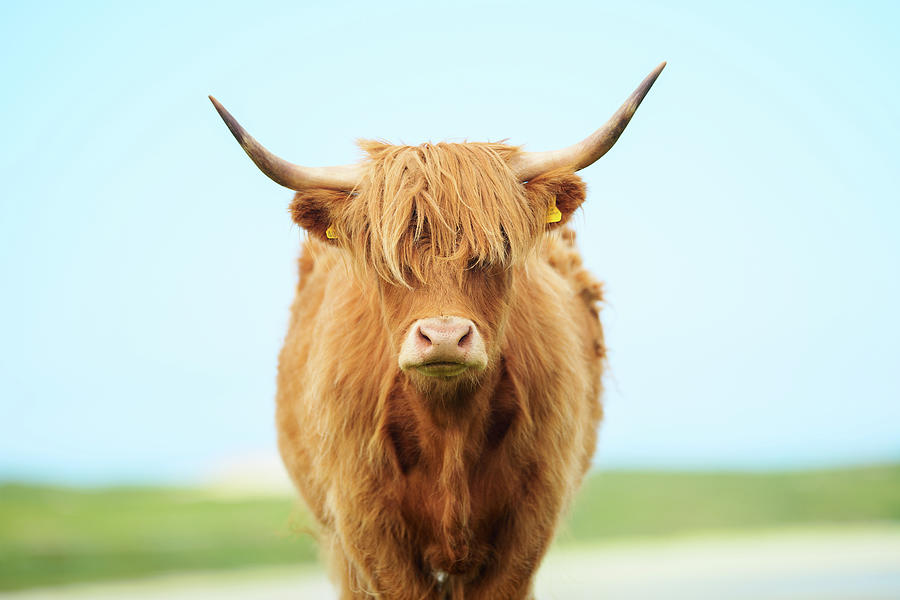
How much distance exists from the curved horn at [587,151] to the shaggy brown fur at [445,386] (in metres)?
0.06

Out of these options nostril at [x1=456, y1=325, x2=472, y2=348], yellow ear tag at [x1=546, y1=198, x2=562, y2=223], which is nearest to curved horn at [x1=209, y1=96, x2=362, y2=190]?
yellow ear tag at [x1=546, y1=198, x2=562, y2=223]

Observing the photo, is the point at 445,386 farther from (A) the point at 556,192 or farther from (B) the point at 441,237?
(A) the point at 556,192

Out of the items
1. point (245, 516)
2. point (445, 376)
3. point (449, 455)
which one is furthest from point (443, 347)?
point (245, 516)

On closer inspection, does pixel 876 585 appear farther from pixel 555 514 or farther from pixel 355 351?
pixel 355 351

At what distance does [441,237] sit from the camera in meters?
3.80

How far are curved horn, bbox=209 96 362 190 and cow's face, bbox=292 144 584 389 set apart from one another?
0.16ft

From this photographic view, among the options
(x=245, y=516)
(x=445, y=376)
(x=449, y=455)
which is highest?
(x=245, y=516)

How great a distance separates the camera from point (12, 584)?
10398 millimetres

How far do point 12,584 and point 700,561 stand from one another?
7.63 meters

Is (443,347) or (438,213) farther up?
(438,213)

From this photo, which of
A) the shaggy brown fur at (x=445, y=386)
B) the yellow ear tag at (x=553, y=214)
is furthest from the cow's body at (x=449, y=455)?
the yellow ear tag at (x=553, y=214)

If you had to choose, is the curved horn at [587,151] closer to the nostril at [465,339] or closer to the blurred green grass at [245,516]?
the nostril at [465,339]

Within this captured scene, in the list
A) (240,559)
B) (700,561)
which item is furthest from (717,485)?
(240,559)

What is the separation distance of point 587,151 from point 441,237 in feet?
2.44
